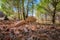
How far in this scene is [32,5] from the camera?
502cm

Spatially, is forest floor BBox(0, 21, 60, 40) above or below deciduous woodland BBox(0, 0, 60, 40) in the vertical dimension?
below

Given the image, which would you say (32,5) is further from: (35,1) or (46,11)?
(46,11)

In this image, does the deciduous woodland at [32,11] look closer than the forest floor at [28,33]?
No

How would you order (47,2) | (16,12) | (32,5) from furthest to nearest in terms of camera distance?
(16,12), (32,5), (47,2)

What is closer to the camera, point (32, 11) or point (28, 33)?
point (28, 33)

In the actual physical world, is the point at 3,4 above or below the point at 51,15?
above

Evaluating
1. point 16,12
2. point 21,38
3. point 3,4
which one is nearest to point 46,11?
point 16,12

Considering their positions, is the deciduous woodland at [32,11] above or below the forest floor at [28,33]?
above

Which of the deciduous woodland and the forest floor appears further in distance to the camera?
the deciduous woodland

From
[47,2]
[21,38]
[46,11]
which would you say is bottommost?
[21,38]

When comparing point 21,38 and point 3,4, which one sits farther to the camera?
point 3,4

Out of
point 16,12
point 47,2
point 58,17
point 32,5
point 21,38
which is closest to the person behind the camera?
point 21,38

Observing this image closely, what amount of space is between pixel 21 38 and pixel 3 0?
10.9 ft

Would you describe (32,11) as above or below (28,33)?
above
